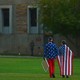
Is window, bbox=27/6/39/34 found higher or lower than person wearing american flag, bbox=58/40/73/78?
higher

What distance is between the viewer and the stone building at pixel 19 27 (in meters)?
84.8

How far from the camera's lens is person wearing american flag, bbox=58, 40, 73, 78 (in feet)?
96.9

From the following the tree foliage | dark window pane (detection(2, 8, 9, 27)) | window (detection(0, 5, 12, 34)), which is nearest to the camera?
the tree foliage

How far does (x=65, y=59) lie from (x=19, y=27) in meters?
56.5

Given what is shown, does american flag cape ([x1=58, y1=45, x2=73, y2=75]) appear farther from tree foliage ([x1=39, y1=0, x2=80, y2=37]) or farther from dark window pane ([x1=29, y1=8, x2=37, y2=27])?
dark window pane ([x1=29, y1=8, x2=37, y2=27])

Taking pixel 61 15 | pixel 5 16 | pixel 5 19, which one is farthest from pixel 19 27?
pixel 61 15

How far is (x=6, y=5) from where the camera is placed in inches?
3398

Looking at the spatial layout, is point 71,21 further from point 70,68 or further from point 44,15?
point 70,68

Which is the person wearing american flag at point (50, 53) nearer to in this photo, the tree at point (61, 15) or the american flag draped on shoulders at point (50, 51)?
the american flag draped on shoulders at point (50, 51)

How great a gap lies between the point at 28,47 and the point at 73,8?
55.5ft

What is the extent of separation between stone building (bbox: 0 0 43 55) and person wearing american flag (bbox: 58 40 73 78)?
178ft

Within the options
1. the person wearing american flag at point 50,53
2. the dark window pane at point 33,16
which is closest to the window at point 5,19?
the dark window pane at point 33,16

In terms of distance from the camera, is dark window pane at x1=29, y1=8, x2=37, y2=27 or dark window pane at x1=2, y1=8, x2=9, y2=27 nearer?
dark window pane at x1=29, y1=8, x2=37, y2=27

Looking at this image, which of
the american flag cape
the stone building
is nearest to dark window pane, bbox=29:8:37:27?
the stone building
